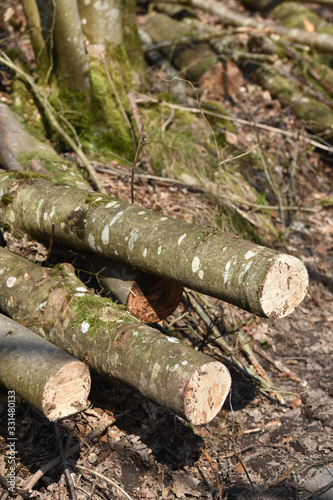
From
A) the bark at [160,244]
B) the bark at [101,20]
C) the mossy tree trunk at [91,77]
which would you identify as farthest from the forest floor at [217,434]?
the bark at [101,20]

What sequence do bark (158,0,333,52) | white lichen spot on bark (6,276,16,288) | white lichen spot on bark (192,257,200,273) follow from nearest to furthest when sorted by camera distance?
1. white lichen spot on bark (192,257,200,273)
2. white lichen spot on bark (6,276,16,288)
3. bark (158,0,333,52)

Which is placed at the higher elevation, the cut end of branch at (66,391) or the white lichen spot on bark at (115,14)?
the white lichen spot on bark at (115,14)

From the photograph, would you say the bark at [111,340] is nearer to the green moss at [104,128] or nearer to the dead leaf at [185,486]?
the dead leaf at [185,486]

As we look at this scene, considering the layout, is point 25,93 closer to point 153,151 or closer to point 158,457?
point 153,151

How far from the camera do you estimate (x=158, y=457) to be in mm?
3295

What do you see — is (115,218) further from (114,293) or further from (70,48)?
(70,48)

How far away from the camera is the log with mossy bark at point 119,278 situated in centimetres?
337

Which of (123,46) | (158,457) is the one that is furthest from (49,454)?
(123,46)

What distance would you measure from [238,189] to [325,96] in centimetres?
374

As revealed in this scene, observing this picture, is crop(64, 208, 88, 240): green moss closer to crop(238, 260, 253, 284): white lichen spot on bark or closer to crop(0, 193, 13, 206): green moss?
crop(0, 193, 13, 206): green moss

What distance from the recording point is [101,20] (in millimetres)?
5789

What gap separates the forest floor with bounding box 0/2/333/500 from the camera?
302 centimetres

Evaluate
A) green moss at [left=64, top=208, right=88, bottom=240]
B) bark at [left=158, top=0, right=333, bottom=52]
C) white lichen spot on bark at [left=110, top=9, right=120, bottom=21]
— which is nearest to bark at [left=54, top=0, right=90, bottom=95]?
white lichen spot on bark at [left=110, top=9, right=120, bottom=21]

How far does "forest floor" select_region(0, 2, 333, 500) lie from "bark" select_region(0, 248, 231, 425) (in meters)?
0.75
